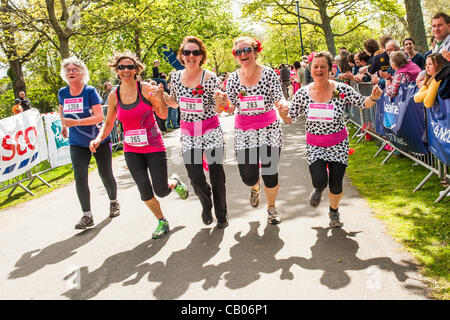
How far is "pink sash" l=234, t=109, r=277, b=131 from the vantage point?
16.8ft

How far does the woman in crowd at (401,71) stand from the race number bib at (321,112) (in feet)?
9.13

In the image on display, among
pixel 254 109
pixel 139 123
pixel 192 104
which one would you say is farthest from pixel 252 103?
pixel 139 123

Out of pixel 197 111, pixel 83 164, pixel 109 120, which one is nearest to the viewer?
pixel 197 111

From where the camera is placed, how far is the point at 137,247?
520 cm

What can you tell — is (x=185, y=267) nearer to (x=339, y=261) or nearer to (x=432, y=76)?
(x=339, y=261)

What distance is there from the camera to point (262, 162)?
17.4 feet

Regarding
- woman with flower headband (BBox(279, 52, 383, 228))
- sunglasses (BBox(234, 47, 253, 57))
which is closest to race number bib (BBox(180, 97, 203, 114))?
sunglasses (BBox(234, 47, 253, 57))

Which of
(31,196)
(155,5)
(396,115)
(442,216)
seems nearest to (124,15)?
(155,5)

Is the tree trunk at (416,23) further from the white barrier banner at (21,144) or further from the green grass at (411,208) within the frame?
the white barrier banner at (21,144)

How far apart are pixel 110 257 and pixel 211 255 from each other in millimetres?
1168

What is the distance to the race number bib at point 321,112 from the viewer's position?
4828 millimetres

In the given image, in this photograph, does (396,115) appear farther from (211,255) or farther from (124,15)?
(124,15)

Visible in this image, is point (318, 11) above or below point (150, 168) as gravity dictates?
above

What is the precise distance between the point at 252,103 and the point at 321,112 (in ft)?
2.51
